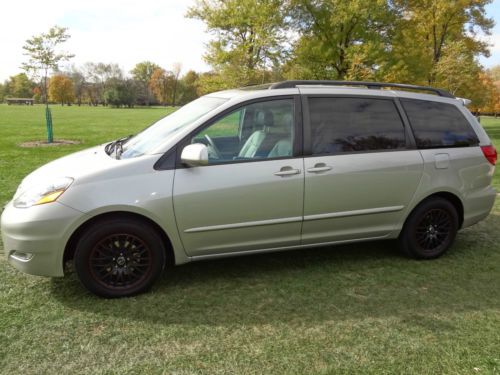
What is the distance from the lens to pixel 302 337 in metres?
3.06

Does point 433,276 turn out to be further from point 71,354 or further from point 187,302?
point 71,354

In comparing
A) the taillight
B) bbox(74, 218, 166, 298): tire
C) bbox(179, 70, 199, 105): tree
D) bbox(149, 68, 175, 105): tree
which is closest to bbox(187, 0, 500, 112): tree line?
the taillight

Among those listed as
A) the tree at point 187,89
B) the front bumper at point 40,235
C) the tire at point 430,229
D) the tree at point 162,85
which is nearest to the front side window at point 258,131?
the front bumper at point 40,235

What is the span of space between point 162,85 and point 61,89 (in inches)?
990

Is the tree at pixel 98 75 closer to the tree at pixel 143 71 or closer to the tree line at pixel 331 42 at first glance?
the tree at pixel 143 71

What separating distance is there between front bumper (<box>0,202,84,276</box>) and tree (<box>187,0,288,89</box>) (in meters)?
19.3

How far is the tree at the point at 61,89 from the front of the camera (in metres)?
103

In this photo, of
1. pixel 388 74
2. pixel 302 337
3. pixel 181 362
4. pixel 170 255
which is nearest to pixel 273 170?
pixel 170 255

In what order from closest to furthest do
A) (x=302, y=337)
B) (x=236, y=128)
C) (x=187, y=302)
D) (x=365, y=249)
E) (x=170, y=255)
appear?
(x=302, y=337), (x=187, y=302), (x=170, y=255), (x=236, y=128), (x=365, y=249)

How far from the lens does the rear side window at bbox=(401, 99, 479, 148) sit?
14.4 ft

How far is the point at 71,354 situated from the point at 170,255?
3.88ft

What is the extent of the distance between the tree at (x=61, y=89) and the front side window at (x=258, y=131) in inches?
4353

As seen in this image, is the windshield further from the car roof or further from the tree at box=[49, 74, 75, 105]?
the tree at box=[49, 74, 75, 105]

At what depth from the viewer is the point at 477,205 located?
471cm
